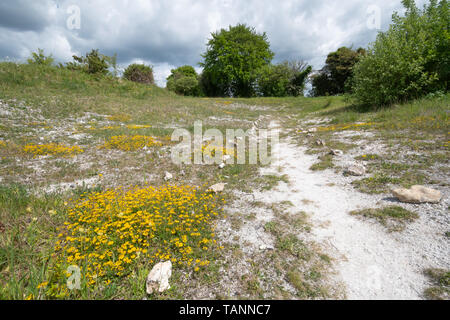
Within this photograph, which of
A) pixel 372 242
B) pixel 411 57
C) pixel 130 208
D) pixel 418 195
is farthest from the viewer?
pixel 411 57

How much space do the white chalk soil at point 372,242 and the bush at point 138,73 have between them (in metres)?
43.3

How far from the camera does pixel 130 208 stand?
14.9 feet

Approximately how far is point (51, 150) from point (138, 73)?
3694 centimetres

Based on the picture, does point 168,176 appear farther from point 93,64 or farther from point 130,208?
point 93,64

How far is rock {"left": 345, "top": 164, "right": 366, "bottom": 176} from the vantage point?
6137 millimetres

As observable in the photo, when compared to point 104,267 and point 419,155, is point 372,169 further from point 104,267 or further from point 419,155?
point 104,267

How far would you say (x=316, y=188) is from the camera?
5.88 m

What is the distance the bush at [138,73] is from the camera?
129ft

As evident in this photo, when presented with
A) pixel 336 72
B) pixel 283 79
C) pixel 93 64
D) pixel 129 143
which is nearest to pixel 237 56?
pixel 283 79

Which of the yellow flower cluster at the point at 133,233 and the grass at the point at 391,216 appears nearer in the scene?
the yellow flower cluster at the point at 133,233

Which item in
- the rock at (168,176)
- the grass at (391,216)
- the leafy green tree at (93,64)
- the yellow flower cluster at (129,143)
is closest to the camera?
the grass at (391,216)

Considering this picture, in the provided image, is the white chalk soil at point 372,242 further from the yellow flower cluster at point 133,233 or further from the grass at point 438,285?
the yellow flower cluster at point 133,233

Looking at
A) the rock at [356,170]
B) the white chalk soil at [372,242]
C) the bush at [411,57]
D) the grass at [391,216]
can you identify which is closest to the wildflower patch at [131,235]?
the white chalk soil at [372,242]

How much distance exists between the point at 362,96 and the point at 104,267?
800 inches
